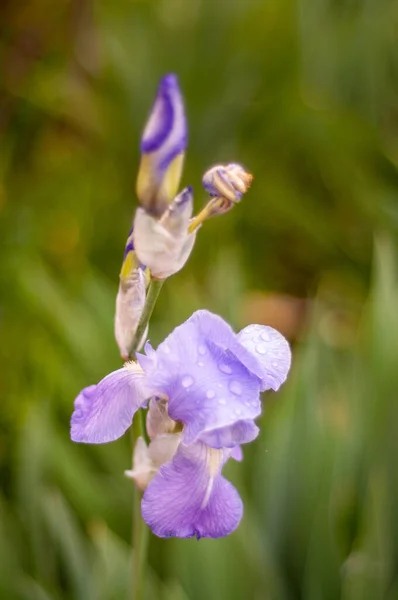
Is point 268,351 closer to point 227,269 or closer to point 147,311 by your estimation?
point 147,311

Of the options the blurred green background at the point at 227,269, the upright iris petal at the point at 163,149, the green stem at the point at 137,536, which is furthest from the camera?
the blurred green background at the point at 227,269

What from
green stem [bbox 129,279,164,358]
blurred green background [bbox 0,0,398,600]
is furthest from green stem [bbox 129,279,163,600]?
blurred green background [bbox 0,0,398,600]

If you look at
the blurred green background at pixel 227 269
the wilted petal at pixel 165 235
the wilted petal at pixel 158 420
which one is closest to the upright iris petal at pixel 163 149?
the wilted petal at pixel 165 235

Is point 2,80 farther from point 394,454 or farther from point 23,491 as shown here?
point 394,454

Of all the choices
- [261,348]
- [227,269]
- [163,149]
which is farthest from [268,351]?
[227,269]

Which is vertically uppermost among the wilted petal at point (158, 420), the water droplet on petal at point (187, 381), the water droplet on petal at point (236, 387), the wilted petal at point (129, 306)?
the wilted petal at point (129, 306)

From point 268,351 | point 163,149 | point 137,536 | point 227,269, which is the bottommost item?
point 227,269

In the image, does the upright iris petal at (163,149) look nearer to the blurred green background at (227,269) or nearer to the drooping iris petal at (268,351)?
the drooping iris petal at (268,351)
